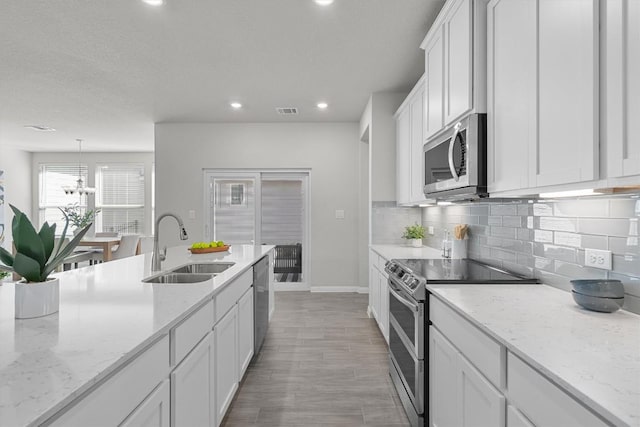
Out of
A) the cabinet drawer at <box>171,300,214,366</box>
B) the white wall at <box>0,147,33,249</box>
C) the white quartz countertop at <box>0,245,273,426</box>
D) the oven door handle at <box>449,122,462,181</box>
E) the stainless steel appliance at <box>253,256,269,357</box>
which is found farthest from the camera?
the white wall at <box>0,147,33,249</box>

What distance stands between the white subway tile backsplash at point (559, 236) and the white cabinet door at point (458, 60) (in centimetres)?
67

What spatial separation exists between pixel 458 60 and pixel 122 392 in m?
2.20

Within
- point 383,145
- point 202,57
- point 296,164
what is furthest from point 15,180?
point 383,145

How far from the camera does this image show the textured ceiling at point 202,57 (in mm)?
2727

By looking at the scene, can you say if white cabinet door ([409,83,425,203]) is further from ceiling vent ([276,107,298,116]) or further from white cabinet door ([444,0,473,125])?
ceiling vent ([276,107,298,116])

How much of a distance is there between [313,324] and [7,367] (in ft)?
11.4

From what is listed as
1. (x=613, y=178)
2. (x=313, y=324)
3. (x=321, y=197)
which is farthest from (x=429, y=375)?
(x=321, y=197)

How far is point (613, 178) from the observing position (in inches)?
44.2

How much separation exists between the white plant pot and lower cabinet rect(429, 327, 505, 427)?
153 centimetres

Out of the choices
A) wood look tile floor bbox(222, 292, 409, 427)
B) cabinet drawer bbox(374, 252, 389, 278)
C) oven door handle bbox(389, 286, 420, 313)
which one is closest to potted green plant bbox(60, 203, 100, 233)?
wood look tile floor bbox(222, 292, 409, 427)

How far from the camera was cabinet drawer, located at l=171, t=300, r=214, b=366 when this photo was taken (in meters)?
1.37

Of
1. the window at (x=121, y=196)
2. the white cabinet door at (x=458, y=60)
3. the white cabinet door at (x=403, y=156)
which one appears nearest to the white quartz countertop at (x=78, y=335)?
the white cabinet door at (x=458, y=60)

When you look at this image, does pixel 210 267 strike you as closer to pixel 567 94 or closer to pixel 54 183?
pixel 567 94

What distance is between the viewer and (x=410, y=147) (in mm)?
3738
